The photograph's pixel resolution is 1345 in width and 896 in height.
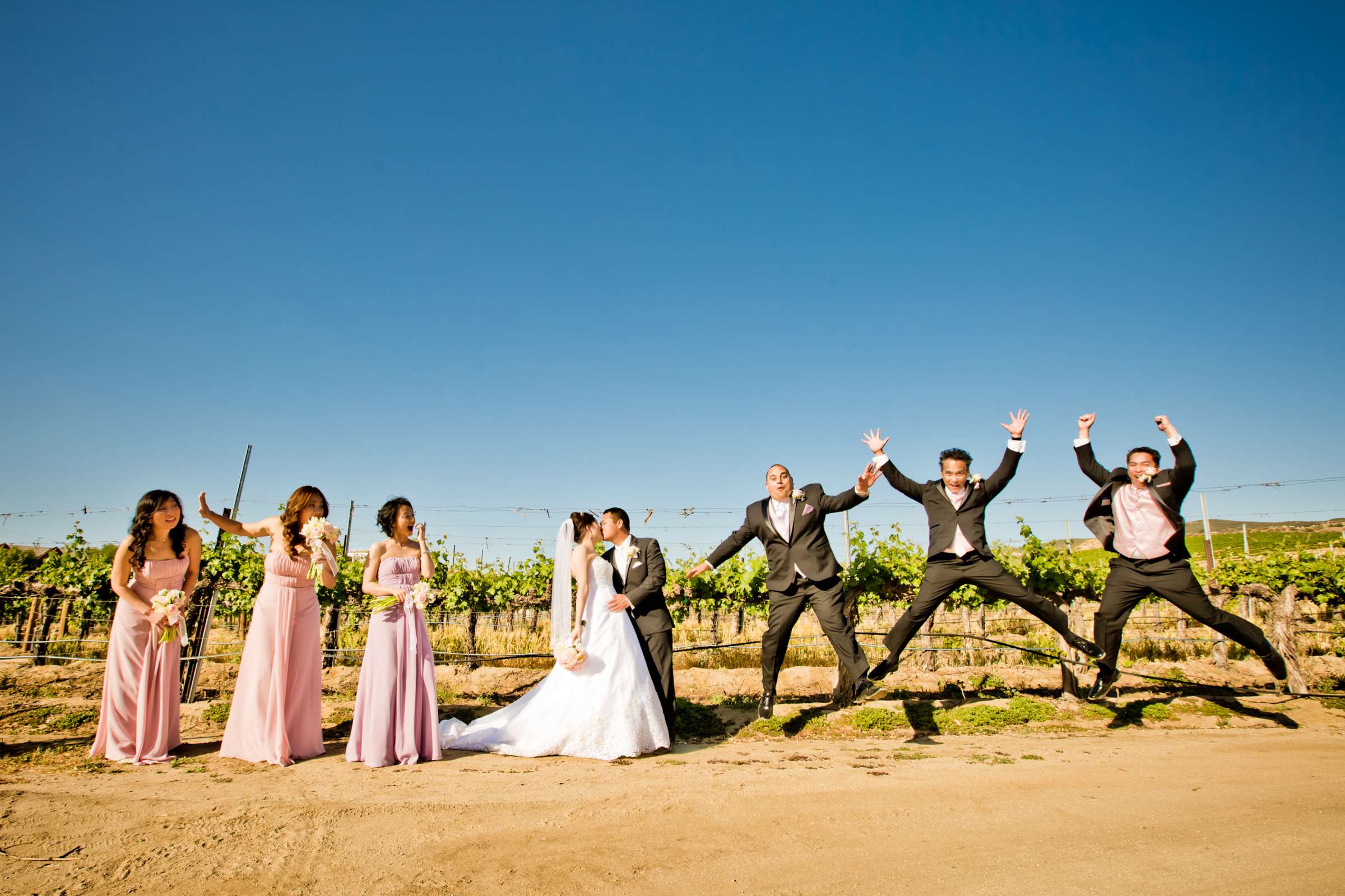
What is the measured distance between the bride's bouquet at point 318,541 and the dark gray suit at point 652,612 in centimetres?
248

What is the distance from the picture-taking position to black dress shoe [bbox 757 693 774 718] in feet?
24.3

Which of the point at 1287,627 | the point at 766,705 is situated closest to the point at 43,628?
the point at 766,705

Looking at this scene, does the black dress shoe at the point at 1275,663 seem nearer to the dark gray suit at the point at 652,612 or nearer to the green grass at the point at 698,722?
the green grass at the point at 698,722

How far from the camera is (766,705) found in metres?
7.44

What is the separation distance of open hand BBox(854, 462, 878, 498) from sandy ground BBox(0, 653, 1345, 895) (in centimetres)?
229

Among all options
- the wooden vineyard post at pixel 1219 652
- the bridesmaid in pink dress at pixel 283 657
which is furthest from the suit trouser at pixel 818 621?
the wooden vineyard post at pixel 1219 652

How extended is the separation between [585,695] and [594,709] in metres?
0.15

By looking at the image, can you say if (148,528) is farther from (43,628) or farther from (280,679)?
(43,628)

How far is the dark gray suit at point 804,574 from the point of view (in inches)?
265

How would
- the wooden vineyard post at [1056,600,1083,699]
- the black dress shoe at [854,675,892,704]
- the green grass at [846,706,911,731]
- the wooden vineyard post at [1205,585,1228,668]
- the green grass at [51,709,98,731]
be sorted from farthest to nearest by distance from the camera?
the wooden vineyard post at [1205,585,1228,668] < the wooden vineyard post at [1056,600,1083,699] < the green grass at [846,706,911,731] < the green grass at [51,709,98,731] < the black dress shoe at [854,675,892,704]

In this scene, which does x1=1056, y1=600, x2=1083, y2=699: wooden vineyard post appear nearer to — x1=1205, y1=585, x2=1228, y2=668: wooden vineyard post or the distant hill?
x1=1205, y1=585, x2=1228, y2=668: wooden vineyard post

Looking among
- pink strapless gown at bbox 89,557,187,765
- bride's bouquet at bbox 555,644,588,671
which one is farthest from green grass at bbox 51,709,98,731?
bride's bouquet at bbox 555,644,588,671

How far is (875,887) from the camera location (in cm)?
339

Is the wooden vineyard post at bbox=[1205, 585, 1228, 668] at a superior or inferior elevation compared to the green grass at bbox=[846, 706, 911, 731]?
superior
